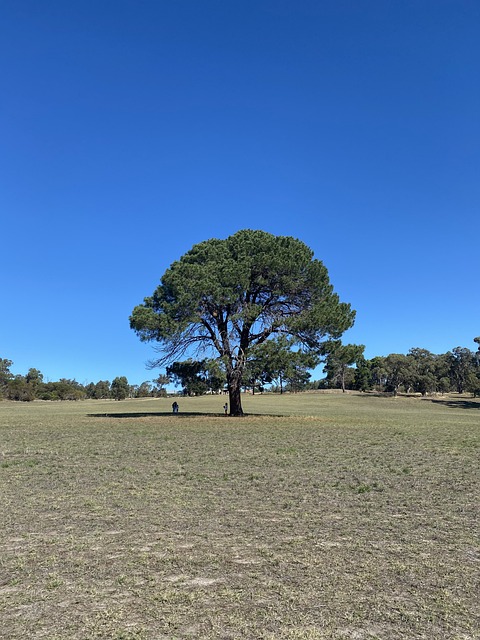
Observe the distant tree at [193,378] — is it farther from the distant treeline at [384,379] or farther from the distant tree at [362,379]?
the distant tree at [362,379]

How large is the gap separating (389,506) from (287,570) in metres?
3.71

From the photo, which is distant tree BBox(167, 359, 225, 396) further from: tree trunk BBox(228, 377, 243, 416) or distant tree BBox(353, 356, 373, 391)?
distant tree BBox(353, 356, 373, 391)

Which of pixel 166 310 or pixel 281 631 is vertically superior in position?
pixel 166 310

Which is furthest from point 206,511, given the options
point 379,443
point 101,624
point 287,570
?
point 379,443

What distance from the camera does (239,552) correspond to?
5.55 m

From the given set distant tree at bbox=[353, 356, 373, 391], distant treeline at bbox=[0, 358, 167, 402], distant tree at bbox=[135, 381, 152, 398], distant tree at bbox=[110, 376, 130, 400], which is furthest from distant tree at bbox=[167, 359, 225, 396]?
distant tree at bbox=[135, 381, 152, 398]

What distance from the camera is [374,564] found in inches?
203

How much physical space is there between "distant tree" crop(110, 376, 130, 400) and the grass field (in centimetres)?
12455

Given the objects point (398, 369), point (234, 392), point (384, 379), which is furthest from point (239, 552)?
point (384, 379)

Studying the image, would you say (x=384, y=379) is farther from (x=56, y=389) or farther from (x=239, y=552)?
(x=239, y=552)

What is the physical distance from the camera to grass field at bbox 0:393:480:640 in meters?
3.86

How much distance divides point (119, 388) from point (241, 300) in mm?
113891

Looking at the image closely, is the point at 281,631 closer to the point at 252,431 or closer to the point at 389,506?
the point at 389,506

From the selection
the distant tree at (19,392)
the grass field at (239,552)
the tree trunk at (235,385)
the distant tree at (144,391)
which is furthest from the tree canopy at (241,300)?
the distant tree at (144,391)
